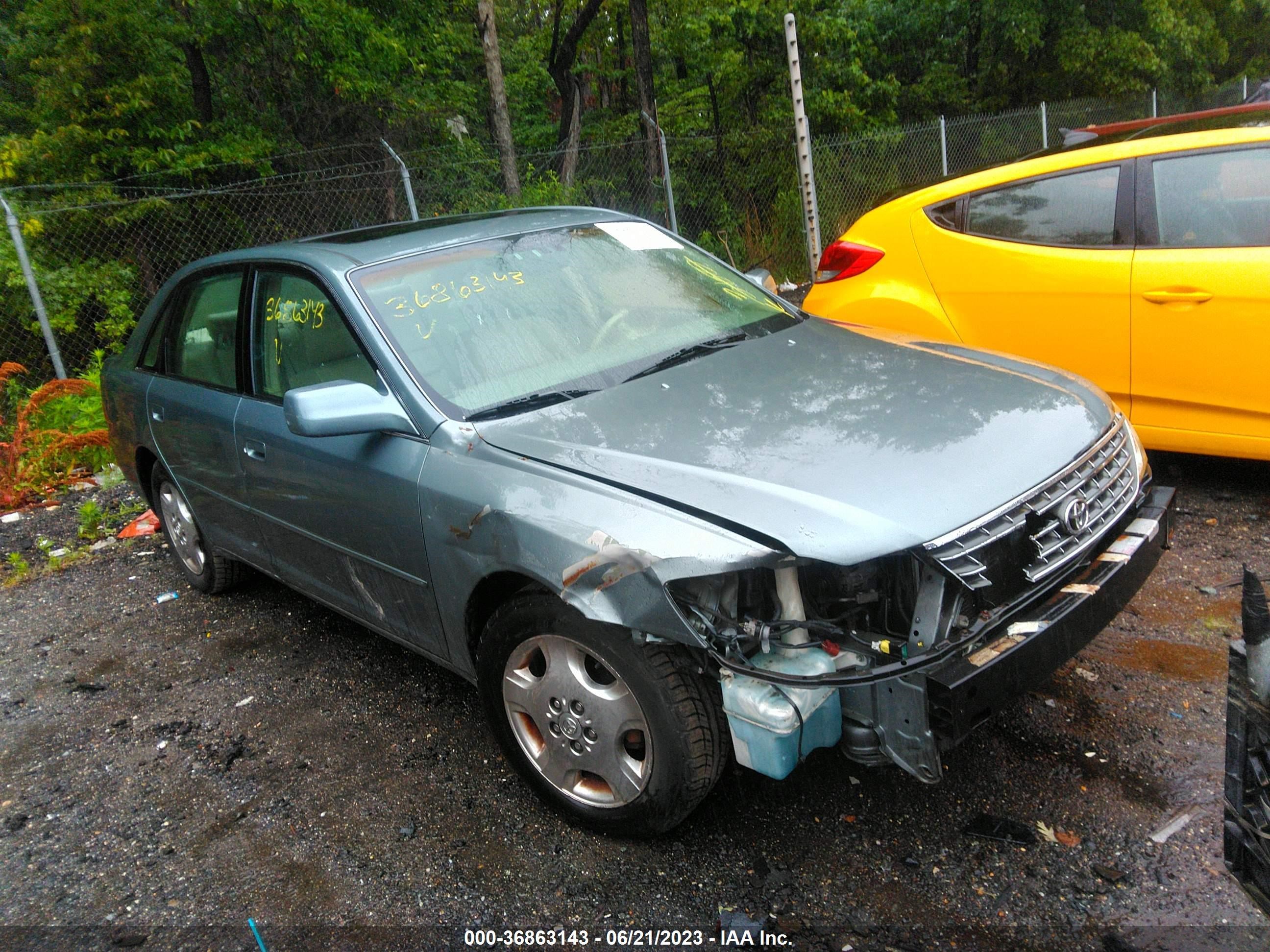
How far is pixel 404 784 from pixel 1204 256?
380 centimetres

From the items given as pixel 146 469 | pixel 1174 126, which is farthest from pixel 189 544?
pixel 1174 126

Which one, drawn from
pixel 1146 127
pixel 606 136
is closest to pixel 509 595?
pixel 1146 127

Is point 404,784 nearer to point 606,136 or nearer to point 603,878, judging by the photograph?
point 603,878

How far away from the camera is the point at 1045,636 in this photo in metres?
2.36

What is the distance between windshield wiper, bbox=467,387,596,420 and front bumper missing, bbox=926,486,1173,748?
1.40 m

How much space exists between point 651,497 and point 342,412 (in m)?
1.03

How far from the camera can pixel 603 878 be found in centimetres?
267

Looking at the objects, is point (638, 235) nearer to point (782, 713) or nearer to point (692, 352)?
point (692, 352)

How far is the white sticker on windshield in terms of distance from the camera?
3.96 m

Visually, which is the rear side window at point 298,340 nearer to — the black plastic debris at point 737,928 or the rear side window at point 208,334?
the rear side window at point 208,334

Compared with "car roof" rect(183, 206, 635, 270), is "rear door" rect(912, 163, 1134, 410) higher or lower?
lower

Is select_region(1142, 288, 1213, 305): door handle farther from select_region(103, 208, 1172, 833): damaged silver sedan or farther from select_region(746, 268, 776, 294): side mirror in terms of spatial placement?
select_region(746, 268, 776, 294): side mirror

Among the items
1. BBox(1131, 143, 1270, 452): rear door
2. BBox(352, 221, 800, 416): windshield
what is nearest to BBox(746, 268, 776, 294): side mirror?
BBox(352, 221, 800, 416): windshield

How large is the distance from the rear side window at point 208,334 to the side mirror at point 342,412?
1138 millimetres
